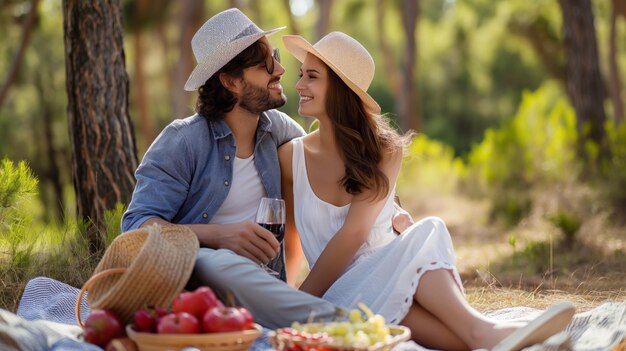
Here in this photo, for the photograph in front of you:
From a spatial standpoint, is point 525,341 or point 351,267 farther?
point 351,267

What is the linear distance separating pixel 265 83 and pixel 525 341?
1899 mm

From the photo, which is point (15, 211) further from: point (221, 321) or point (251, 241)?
point (221, 321)

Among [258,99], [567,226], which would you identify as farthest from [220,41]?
[567,226]

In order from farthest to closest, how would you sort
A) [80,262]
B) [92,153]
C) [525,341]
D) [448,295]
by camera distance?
[92,153] → [80,262] → [448,295] → [525,341]

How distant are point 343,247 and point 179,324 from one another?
1239 millimetres

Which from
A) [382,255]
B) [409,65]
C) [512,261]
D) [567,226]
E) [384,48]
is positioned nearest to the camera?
[382,255]

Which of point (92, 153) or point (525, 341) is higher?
point (92, 153)

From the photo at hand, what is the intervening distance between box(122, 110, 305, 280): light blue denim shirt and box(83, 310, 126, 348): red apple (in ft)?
2.48

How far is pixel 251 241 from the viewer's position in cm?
396

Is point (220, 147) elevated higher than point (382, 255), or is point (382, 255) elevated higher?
point (220, 147)

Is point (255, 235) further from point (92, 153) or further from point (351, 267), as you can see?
point (92, 153)

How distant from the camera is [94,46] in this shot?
5.71 metres

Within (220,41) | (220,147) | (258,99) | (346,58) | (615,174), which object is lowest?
(615,174)

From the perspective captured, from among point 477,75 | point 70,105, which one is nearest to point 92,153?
point 70,105
